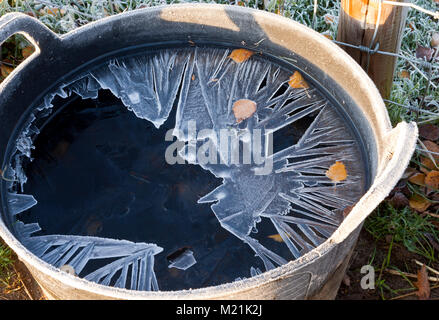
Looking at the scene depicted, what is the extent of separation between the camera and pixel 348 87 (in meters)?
1.32

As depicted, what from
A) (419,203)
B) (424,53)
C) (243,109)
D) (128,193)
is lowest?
(419,203)

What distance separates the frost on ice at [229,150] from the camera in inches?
47.3

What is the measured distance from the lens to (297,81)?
1509 millimetres

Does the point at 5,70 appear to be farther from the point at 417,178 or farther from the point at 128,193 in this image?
the point at 417,178

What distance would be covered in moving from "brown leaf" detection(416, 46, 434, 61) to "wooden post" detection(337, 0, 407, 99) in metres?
0.49

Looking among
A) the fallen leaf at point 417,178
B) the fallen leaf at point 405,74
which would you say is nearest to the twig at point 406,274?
the fallen leaf at point 417,178

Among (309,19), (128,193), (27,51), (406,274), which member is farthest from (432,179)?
(27,51)

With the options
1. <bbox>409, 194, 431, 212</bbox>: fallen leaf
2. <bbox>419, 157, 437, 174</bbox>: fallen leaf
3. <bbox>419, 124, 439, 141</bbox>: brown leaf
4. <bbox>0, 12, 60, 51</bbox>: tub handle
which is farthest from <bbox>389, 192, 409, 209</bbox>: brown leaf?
<bbox>0, 12, 60, 51</bbox>: tub handle

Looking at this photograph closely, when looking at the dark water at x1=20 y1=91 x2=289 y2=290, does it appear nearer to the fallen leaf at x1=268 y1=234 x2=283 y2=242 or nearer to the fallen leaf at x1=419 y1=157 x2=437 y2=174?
the fallen leaf at x1=268 y1=234 x2=283 y2=242

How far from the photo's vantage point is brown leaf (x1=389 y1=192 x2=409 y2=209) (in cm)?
159

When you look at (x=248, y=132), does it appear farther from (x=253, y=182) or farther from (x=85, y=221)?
(x=85, y=221)

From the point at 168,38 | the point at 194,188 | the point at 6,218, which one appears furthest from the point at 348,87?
the point at 6,218

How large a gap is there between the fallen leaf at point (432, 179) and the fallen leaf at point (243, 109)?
664mm

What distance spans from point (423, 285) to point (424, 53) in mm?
1006
